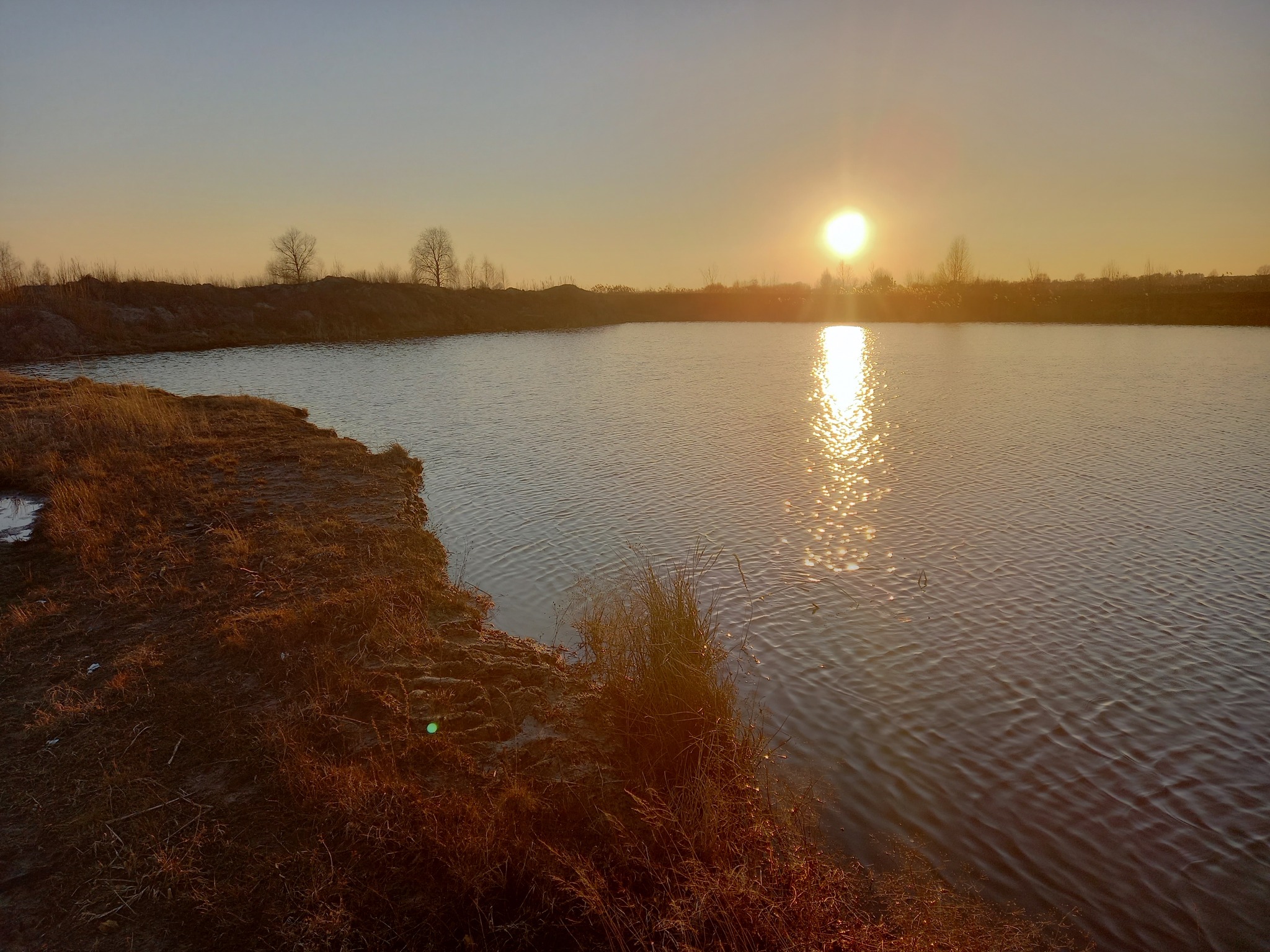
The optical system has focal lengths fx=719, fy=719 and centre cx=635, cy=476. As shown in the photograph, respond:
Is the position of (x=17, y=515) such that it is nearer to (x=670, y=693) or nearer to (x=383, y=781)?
(x=383, y=781)

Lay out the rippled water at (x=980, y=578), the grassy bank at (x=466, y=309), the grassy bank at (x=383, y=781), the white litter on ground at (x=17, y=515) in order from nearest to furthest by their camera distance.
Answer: the grassy bank at (x=383, y=781) < the rippled water at (x=980, y=578) < the white litter on ground at (x=17, y=515) < the grassy bank at (x=466, y=309)

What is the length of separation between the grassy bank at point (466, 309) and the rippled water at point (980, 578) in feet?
109

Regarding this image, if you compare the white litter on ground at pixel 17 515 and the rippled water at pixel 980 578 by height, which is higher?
the white litter on ground at pixel 17 515

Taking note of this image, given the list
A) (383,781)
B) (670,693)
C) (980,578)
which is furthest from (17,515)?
(980,578)

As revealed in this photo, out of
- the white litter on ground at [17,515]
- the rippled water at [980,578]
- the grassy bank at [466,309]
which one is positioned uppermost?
the grassy bank at [466,309]

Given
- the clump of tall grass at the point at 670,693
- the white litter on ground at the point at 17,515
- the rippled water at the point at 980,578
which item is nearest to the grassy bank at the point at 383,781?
the clump of tall grass at the point at 670,693

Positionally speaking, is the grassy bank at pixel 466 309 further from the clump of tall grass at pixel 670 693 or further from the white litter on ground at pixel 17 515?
the clump of tall grass at pixel 670 693

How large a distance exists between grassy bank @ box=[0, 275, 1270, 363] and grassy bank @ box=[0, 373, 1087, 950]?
163ft

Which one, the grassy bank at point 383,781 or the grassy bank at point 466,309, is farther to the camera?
the grassy bank at point 466,309

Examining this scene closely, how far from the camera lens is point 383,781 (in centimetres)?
543

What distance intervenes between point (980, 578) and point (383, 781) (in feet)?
29.8

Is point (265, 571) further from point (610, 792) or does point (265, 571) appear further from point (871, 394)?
point (871, 394)

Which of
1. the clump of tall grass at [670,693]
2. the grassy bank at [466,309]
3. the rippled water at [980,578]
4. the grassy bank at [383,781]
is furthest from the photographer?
the grassy bank at [466,309]

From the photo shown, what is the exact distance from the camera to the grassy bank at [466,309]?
2032 inches
